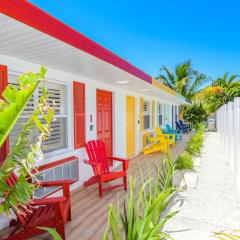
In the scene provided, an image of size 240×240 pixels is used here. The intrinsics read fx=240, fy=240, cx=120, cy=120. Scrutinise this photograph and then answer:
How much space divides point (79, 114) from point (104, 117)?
1537 millimetres

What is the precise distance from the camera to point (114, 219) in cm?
213

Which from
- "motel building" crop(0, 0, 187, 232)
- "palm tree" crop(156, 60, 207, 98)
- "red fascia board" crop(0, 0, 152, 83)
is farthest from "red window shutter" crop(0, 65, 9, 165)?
"palm tree" crop(156, 60, 207, 98)

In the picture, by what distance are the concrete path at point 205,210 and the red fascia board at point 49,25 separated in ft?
8.46

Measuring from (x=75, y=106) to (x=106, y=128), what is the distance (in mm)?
1929

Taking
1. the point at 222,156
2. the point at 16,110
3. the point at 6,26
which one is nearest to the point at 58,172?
the point at 6,26

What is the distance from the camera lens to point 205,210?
3.77 meters

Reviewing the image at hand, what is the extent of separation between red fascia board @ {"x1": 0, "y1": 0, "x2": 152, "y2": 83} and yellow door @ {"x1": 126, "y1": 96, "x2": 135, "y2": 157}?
4.83 meters

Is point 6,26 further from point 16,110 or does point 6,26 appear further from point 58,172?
point 58,172

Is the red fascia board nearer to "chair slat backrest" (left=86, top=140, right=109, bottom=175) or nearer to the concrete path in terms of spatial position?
"chair slat backrest" (left=86, top=140, right=109, bottom=175)

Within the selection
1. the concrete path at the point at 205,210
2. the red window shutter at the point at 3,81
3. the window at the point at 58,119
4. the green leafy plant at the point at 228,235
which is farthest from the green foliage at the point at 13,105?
the window at the point at 58,119

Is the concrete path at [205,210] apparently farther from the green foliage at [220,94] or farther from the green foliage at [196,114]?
the green foliage at [220,94]

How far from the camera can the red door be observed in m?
6.37

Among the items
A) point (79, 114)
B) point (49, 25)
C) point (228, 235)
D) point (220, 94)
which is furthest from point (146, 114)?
point (220, 94)

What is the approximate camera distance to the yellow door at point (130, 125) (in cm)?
855
